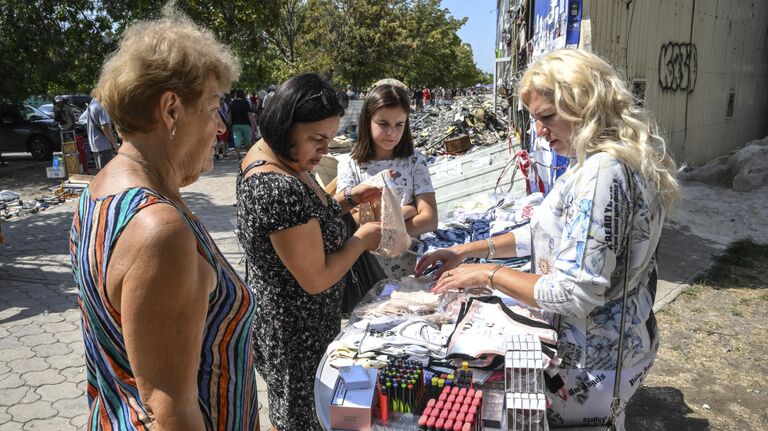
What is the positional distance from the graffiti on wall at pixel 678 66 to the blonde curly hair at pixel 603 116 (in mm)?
7291

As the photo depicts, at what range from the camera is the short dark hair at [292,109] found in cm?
211

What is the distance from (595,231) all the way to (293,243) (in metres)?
1.03

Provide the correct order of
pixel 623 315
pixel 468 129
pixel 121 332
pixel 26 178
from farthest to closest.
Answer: pixel 468 129, pixel 26 178, pixel 623 315, pixel 121 332

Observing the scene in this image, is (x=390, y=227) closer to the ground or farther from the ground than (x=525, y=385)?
farther from the ground

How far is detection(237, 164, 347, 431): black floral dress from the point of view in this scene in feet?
6.64

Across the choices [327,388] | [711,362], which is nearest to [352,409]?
[327,388]

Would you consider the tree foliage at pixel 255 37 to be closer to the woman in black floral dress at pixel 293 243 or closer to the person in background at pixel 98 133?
the woman in black floral dress at pixel 293 243

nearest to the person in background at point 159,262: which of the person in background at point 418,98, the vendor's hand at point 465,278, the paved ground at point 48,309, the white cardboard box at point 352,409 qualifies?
the white cardboard box at point 352,409

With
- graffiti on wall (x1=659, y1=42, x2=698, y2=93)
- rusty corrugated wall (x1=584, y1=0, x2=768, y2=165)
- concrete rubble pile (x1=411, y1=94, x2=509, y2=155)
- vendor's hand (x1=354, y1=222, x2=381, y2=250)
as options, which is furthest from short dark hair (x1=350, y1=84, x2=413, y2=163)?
concrete rubble pile (x1=411, y1=94, x2=509, y2=155)

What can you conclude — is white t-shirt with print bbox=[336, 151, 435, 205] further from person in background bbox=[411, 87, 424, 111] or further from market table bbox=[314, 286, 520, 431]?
person in background bbox=[411, 87, 424, 111]

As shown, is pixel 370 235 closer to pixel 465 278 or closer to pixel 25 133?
pixel 465 278

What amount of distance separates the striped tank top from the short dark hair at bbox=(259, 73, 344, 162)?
776 millimetres

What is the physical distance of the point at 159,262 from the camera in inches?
44.8

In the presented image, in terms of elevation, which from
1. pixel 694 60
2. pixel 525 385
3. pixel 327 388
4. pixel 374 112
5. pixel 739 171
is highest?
pixel 694 60
